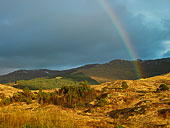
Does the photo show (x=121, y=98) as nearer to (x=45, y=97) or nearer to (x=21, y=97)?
(x=45, y=97)

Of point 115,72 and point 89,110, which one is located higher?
point 115,72

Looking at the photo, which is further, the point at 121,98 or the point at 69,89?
the point at 69,89

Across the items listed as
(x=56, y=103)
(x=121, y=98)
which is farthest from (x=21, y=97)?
(x=121, y=98)

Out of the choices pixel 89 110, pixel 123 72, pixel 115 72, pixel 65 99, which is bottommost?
pixel 89 110

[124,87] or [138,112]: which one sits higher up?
[124,87]

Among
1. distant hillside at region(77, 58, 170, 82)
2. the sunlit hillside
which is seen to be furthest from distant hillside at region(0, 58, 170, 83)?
the sunlit hillside

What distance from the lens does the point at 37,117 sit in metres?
6.01

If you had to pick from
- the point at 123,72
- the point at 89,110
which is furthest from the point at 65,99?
the point at 123,72

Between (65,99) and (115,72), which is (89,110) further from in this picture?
(115,72)

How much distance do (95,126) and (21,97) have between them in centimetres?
1499

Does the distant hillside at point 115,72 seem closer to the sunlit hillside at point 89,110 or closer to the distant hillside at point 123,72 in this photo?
the distant hillside at point 123,72

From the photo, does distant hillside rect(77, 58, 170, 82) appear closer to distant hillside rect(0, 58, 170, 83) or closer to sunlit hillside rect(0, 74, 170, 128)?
distant hillside rect(0, 58, 170, 83)

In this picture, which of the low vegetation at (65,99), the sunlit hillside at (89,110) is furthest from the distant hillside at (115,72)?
the sunlit hillside at (89,110)

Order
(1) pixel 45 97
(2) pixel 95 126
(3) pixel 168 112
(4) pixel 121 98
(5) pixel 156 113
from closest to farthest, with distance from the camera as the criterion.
A: (2) pixel 95 126
(3) pixel 168 112
(5) pixel 156 113
(4) pixel 121 98
(1) pixel 45 97
